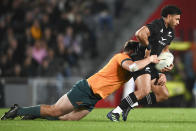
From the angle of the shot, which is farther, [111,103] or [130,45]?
[111,103]

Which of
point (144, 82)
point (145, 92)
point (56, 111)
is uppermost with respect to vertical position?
point (144, 82)

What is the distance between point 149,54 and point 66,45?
8693mm

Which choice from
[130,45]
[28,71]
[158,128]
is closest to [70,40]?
[28,71]

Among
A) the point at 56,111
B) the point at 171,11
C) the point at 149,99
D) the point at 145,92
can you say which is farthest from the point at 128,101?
the point at 171,11

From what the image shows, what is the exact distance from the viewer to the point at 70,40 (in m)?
17.7

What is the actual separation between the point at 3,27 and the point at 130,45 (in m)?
9.64

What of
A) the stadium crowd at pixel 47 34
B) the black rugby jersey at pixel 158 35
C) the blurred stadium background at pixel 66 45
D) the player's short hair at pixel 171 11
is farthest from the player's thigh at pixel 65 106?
the stadium crowd at pixel 47 34

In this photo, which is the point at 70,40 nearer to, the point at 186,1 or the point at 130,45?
the point at 186,1

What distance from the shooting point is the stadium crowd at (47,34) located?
55.2 ft

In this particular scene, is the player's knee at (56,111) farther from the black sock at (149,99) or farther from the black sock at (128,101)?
the black sock at (149,99)

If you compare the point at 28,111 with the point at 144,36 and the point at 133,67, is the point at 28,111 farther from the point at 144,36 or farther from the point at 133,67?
the point at 144,36

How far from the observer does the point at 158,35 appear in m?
9.23

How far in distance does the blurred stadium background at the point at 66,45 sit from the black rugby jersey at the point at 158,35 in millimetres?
6616

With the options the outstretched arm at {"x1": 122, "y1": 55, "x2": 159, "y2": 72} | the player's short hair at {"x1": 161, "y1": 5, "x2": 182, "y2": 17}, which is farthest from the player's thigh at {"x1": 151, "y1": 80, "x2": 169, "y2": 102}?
the player's short hair at {"x1": 161, "y1": 5, "x2": 182, "y2": 17}
